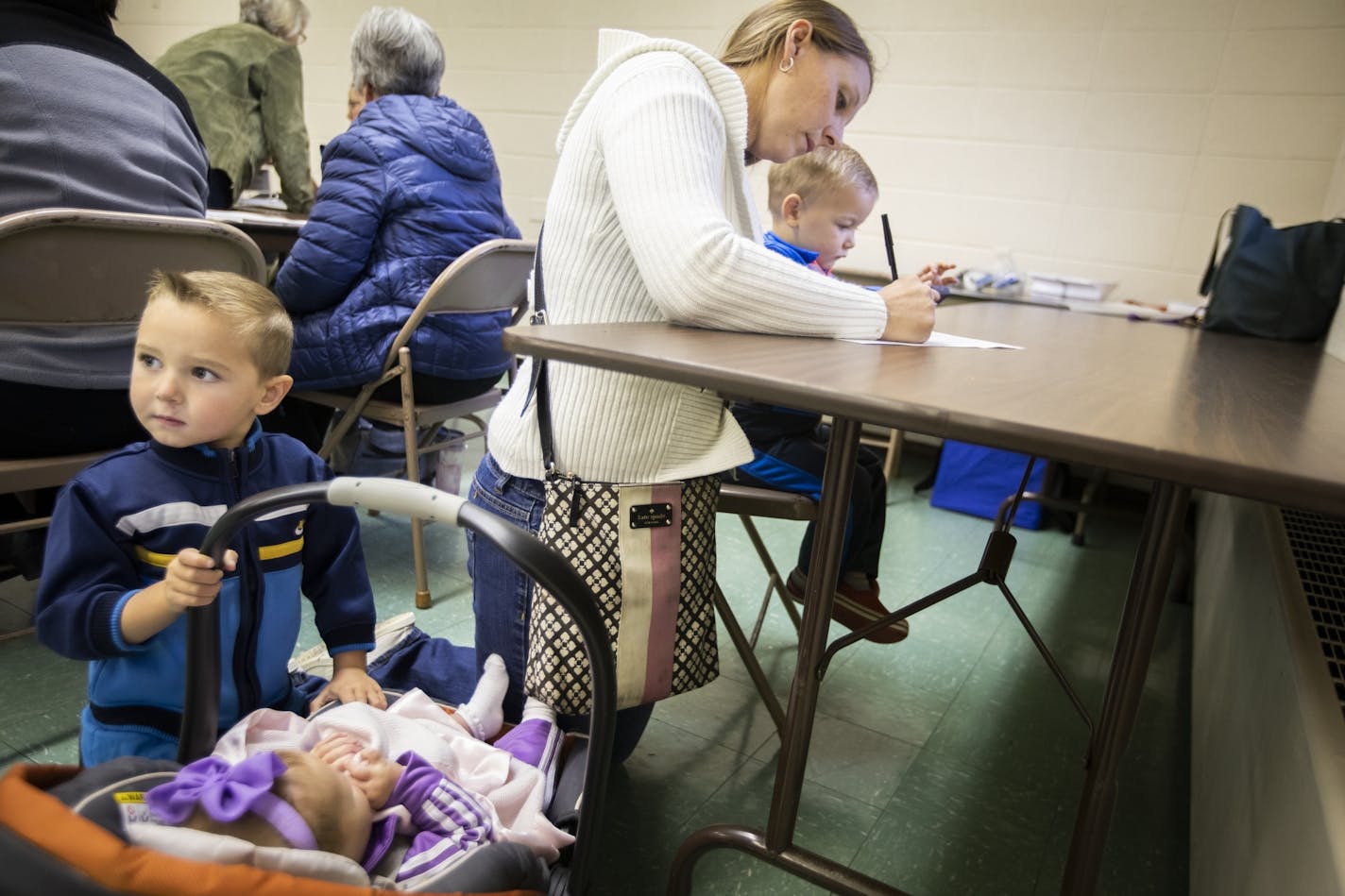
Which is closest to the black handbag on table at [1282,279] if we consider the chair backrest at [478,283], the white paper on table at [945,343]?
the white paper on table at [945,343]

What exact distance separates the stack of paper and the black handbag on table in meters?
0.67

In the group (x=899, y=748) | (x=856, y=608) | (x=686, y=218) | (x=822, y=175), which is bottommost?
(x=899, y=748)

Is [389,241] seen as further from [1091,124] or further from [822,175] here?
[1091,124]

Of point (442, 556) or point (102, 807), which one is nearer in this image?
point (102, 807)

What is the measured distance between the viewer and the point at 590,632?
1.92ft

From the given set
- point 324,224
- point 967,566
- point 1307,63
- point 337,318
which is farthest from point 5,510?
point 1307,63

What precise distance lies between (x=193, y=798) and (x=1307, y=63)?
12.4 ft

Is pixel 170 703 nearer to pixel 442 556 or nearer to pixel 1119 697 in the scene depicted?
pixel 1119 697

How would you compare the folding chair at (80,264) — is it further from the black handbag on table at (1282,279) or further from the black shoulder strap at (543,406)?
the black handbag on table at (1282,279)

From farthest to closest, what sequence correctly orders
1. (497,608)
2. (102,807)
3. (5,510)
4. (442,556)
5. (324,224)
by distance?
(442,556)
(324,224)
(5,510)
(497,608)
(102,807)

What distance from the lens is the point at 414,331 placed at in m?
1.85

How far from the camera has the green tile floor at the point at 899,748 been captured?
123 centimetres

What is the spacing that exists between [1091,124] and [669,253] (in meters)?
3.06

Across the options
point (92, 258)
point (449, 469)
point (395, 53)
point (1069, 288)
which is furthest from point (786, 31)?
point (1069, 288)
